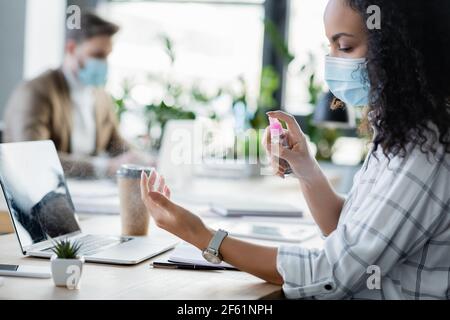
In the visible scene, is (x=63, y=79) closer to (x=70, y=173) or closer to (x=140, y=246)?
(x=70, y=173)

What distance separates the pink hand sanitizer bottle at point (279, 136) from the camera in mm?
1561

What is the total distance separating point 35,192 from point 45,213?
52 millimetres

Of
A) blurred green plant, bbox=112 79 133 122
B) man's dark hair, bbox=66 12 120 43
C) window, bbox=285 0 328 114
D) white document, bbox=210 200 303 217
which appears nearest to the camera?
white document, bbox=210 200 303 217

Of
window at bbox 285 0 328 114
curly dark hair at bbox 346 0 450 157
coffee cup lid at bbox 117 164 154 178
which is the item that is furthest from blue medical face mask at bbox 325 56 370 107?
window at bbox 285 0 328 114

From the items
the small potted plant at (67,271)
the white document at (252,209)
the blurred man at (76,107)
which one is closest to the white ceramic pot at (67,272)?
the small potted plant at (67,271)

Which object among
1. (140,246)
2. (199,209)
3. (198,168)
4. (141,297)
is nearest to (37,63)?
(198,168)

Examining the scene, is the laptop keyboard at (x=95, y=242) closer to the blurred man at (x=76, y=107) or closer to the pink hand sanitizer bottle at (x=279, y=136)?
the pink hand sanitizer bottle at (x=279, y=136)

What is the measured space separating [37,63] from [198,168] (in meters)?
1.68

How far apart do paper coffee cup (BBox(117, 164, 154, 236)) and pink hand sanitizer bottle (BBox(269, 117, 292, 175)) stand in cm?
31

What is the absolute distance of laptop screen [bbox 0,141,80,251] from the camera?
1.35m

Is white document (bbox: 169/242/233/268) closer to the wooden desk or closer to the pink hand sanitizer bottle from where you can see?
the wooden desk

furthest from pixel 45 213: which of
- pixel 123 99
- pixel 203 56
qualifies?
pixel 203 56

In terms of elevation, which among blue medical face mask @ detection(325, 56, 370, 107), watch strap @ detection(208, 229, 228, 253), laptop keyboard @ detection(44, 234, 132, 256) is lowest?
laptop keyboard @ detection(44, 234, 132, 256)

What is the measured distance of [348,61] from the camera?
4.55 feet
